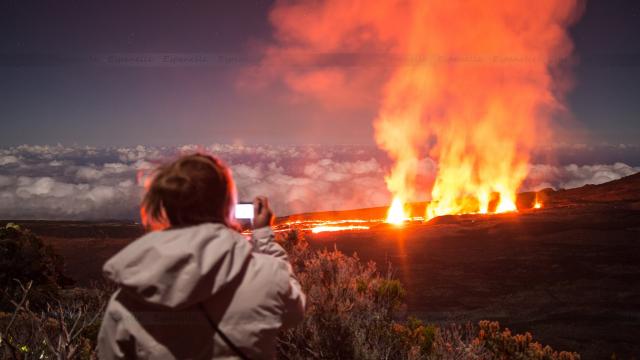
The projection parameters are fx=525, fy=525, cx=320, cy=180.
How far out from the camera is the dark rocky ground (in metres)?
9.91

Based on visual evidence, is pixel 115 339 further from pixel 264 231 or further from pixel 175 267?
pixel 264 231

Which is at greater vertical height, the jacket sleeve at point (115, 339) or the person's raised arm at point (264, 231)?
the person's raised arm at point (264, 231)

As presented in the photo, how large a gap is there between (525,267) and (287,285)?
47.7ft

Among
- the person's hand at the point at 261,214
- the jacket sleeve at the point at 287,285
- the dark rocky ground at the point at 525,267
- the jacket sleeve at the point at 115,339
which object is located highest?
the person's hand at the point at 261,214

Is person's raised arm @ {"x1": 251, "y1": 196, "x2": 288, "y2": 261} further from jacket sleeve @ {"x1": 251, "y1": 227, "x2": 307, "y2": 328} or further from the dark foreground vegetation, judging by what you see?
the dark foreground vegetation

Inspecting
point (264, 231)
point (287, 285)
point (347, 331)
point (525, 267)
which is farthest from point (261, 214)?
point (525, 267)

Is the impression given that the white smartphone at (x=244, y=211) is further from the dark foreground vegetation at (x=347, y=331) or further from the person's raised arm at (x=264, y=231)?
the dark foreground vegetation at (x=347, y=331)

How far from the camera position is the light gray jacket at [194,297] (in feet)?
5.73

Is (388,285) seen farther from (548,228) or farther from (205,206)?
(548,228)

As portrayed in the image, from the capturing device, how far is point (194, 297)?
1.77 meters

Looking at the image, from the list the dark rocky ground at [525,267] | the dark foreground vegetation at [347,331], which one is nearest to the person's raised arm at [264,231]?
the dark foreground vegetation at [347,331]

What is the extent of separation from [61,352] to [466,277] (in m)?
11.9

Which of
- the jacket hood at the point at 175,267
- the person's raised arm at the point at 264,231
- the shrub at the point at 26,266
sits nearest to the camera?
the jacket hood at the point at 175,267

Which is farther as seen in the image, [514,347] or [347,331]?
[514,347]
